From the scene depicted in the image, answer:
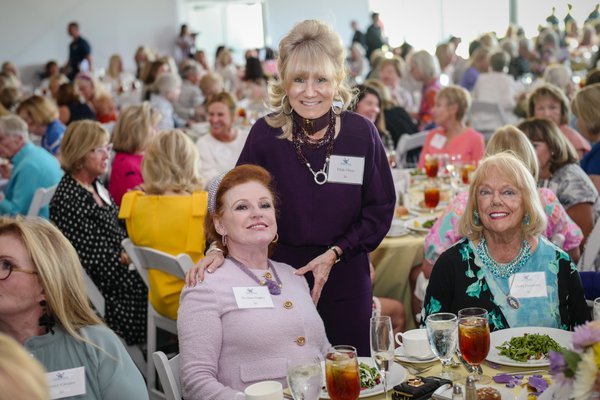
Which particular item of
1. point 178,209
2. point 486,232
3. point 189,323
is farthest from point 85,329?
point 178,209

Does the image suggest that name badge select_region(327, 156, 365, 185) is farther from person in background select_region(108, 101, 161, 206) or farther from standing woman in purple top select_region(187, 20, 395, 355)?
person in background select_region(108, 101, 161, 206)

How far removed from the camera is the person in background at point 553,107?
5.37 meters

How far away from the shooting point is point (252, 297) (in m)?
2.44

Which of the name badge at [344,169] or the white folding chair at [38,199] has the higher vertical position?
the name badge at [344,169]

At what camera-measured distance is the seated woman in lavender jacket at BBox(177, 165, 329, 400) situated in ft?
7.66

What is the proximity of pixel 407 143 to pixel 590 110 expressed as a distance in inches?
82.8

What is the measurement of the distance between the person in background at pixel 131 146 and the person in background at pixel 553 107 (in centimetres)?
255

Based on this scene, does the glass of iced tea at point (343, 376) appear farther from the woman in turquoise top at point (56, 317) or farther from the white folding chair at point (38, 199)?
the white folding chair at point (38, 199)

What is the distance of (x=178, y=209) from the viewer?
12.6 feet

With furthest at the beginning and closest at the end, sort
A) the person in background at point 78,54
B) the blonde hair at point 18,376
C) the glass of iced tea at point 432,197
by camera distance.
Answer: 1. the person in background at point 78,54
2. the glass of iced tea at point 432,197
3. the blonde hair at point 18,376

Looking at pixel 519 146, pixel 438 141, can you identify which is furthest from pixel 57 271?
pixel 438 141

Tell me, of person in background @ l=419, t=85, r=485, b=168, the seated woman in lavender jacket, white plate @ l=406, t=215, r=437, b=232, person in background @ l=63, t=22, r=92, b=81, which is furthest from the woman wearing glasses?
person in background @ l=63, t=22, r=92, b=81

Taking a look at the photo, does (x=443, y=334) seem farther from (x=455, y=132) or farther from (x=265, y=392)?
(x=455, y=132)

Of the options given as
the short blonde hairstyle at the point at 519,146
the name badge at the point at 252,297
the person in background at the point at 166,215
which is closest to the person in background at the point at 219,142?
the person in background at the point at 166,215
